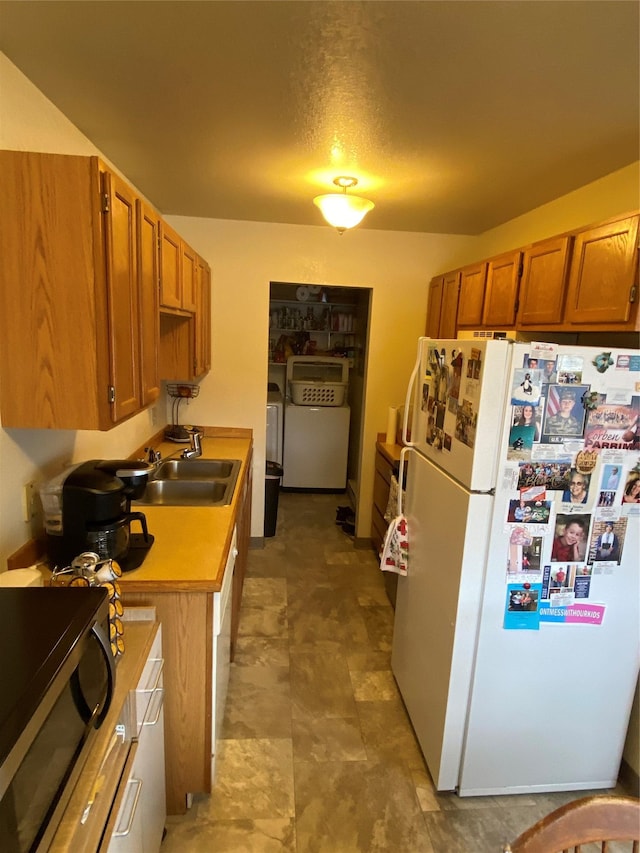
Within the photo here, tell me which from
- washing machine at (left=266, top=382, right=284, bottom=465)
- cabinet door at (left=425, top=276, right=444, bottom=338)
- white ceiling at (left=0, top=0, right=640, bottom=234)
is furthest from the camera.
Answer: washing machine at (left=266, top=382, right=284, bottom=465)

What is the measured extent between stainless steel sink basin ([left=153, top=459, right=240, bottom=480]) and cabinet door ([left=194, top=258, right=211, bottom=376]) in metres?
0.54

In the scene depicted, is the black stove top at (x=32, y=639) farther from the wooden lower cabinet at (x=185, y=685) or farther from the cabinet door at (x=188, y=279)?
the cabinet door at (x=188, y=279)

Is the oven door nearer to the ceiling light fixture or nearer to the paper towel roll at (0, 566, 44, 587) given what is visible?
the paper towel roll at (0, 566, 44, 587)

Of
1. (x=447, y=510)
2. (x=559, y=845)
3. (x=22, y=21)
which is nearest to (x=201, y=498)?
(x=447, y=510)

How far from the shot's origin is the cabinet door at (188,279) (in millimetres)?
2502

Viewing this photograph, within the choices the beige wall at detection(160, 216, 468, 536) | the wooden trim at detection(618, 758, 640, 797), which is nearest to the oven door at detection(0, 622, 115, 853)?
the wooden trim at detection(618, 758, 640, 797)

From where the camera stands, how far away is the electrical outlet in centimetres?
154

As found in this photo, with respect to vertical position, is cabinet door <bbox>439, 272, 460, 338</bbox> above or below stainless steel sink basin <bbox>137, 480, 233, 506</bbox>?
above

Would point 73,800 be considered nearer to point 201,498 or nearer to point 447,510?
point 447,510

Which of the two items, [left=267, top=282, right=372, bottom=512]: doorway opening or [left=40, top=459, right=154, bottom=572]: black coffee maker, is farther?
[left=267, top=282, right=372, bottom=512]: doorway opening

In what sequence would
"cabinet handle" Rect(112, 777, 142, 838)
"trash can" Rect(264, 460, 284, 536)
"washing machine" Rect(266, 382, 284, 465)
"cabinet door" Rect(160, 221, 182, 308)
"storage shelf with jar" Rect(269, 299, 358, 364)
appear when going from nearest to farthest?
"cabinet handle" Rect(112, 777, 142, 838) < "cabinet door" Rect(160, 221, 182, 308) < "trash can" Rect(264, 460, 284, 536) < "washing machine" Rect(266, 382, 284, 465) < "storage shelf with jar" Rect(269, 299, 358, 364)

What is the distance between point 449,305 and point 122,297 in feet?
7.57

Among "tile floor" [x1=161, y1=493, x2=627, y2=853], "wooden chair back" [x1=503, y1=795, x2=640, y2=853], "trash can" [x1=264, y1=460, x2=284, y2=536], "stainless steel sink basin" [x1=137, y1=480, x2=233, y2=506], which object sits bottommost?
"tile floor" [x1=161, y1=493, x2=627, y2=853]

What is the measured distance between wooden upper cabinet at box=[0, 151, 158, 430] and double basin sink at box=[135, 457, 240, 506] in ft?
3.47
